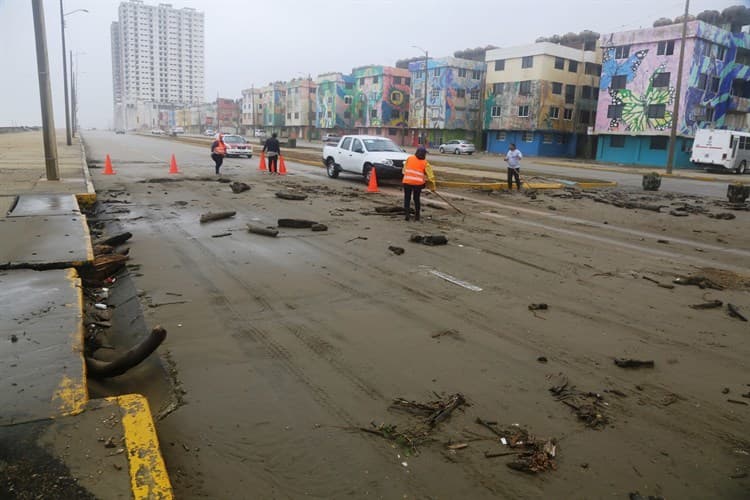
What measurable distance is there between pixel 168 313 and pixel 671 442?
478 centimetres

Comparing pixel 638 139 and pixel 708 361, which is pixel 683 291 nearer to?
pixel 708 361

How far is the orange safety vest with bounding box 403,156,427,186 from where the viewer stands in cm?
1232

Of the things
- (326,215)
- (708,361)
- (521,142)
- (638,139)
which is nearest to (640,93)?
(638,139)

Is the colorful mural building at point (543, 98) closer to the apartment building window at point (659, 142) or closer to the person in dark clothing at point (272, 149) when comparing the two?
the apartment building window at point (659, 142)

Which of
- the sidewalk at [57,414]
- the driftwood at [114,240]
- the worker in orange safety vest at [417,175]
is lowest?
the driftwood at [114,240]

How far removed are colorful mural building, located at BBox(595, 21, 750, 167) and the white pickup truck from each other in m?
37.9

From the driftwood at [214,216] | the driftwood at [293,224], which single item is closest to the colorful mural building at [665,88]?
the driftwood at [293,224]

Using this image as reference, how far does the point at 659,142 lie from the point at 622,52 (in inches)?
377

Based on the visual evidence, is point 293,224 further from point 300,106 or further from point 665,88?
point 300,106

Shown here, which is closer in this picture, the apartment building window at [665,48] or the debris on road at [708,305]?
the debris on road at [708,305]

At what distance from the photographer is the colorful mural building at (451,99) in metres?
72.5

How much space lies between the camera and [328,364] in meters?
4.78

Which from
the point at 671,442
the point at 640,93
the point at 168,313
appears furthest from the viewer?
the point at 640,93

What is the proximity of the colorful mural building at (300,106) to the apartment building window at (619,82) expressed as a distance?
65.3 m
